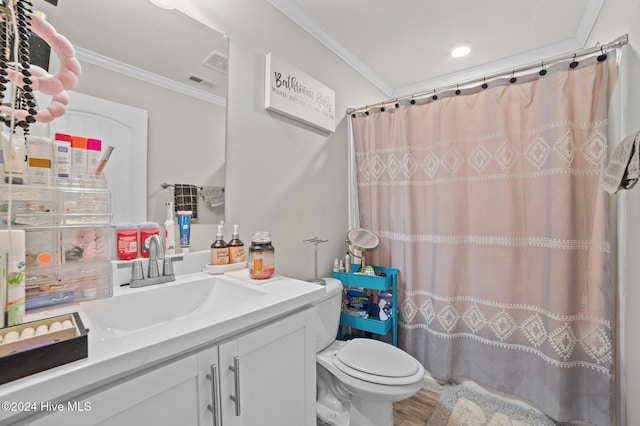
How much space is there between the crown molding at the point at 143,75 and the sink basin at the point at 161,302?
79cm

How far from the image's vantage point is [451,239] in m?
1.70

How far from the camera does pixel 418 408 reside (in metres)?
1.57

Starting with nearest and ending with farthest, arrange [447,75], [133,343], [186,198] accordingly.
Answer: [133,343] → [186,198] → [447,75]

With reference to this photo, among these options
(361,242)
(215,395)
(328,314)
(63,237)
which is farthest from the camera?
(361,242)

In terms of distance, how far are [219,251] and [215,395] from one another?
0.61m

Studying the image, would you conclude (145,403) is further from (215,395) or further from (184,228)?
(184,228)

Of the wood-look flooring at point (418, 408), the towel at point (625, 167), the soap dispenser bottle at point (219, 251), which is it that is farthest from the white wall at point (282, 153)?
the towel at point (625, 167)

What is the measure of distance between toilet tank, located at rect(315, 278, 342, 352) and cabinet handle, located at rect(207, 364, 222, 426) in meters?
0.73

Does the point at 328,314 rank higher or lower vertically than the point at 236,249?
lower

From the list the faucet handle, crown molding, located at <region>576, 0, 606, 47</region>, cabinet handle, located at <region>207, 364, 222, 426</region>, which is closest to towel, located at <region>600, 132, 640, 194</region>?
crown molding, located at <region>576, 0, 606, 47</region>

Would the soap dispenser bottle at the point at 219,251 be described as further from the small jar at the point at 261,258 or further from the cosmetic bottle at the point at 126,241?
the cosmetic bottle at the point at 126,241

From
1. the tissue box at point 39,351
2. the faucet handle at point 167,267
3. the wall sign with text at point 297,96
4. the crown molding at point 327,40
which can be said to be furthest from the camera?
the crown molding at point 327,40

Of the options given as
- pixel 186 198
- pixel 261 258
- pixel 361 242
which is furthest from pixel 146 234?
pixel 361 242

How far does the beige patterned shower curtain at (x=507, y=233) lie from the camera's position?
4.40 ft
